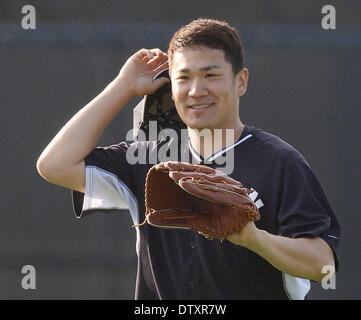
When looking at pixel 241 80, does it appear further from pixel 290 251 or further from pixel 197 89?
pixel 290 251

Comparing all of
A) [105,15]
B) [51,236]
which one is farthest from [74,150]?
[105,15]

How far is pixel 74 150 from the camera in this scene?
1861 mm

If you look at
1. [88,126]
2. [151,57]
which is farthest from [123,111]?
[88,126]

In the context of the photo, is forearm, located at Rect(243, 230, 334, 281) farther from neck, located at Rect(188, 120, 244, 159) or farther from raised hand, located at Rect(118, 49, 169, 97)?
raised hand, located at Rect(118, 49, 169, 97)

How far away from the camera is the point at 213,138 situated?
1824 mm

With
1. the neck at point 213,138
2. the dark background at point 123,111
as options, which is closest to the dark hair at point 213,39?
the neck at point 213,138

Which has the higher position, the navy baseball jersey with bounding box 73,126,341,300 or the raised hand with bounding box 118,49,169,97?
the raised hand with bounding box 118,49,169,97

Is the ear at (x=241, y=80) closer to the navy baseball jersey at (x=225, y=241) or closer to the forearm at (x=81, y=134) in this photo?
the navy baseball jersey at (x=225, y=241)

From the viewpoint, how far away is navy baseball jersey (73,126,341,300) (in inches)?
66.3

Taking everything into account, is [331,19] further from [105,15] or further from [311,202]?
[311,202]

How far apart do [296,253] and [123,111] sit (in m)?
1.81

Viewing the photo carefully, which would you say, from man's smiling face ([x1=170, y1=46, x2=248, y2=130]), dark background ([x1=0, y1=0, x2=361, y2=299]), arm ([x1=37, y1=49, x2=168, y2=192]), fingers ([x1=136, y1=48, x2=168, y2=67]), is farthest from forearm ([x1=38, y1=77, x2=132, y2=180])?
dark background ([x1=0, y1=0, x2=361, y2=299])

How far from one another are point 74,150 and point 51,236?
1448mm

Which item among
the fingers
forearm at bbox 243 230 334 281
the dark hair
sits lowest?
forearm at bbox 243 230 334 281
